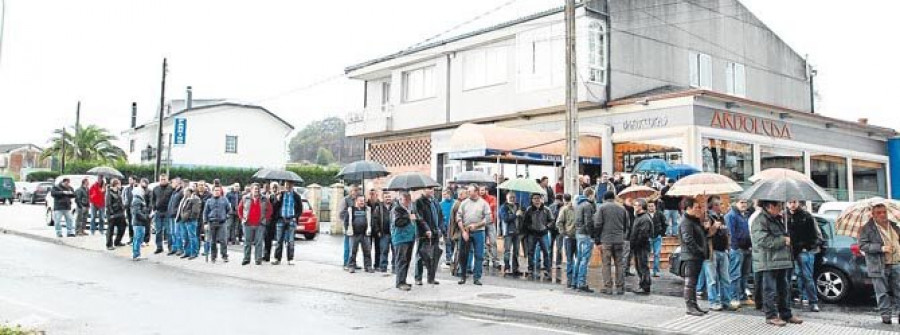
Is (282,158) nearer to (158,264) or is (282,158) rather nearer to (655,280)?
(158,264)

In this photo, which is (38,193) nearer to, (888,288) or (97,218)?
(97,218)

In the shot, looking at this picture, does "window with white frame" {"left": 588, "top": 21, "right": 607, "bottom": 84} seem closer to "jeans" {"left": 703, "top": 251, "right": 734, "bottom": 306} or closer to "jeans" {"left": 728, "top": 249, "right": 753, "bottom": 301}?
"jeans" {"left": 728, "top": 249, "right": 753, "bottom": 301}

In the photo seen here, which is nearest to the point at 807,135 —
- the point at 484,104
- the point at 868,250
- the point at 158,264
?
the point at 484,104

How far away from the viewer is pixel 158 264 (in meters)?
15.5

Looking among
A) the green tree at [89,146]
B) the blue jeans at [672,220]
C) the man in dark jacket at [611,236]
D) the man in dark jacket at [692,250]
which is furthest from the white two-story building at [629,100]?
the green tree at [89,146]

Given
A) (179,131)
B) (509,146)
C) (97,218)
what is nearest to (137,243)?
(97,218)

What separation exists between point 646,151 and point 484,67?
7413 millimetres

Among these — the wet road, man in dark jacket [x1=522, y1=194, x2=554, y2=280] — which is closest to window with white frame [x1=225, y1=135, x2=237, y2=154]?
the wet road

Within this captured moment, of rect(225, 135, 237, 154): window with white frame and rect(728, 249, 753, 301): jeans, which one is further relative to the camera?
rect(225, 135, 237, 154): window with white frame

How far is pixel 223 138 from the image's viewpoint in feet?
177

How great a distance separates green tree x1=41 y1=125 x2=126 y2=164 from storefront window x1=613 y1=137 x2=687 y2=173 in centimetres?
5556

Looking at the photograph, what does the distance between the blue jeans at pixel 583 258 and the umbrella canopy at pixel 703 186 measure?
172 cm

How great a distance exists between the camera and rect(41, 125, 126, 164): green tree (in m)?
65.0

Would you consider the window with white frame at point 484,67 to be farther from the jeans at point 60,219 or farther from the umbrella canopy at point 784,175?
the umbrella canopy at point 784,175
